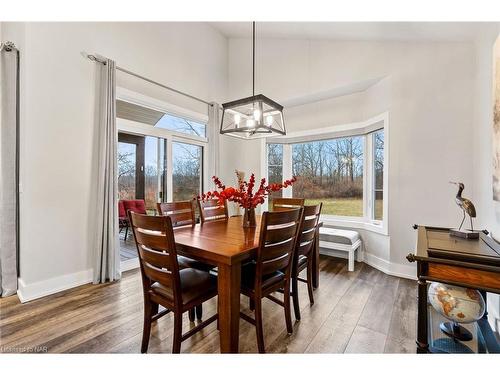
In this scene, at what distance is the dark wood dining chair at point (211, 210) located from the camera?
2752 mm

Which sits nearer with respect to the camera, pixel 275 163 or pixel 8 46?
pixel 8 46

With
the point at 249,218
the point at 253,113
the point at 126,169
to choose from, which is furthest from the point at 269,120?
the point at 126,169

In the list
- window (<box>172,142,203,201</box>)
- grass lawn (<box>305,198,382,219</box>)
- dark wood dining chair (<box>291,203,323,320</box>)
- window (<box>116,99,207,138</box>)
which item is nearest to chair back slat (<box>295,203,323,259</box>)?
dark wood dining chair (<box>291,203,323,320</box>)

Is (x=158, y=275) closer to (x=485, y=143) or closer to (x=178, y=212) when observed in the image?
(x=178, y=212)

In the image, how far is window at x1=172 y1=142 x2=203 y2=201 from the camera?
4.14 m

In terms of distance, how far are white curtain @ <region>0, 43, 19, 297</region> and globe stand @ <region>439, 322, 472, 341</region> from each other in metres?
4.08

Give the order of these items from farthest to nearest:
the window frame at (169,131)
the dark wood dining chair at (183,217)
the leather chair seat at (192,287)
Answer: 1. the window frame at (169,131)
2. the dark wood dining chair at (183,217)
3. the leather chair seat at (192,287)

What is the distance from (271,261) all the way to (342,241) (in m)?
2.17

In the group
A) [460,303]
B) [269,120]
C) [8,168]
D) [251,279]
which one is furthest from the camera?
[8,168]

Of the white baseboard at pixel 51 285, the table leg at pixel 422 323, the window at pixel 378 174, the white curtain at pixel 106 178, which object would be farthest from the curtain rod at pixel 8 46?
the window at pixel 378 174

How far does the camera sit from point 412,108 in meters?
3.06

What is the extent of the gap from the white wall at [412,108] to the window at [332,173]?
49 cm

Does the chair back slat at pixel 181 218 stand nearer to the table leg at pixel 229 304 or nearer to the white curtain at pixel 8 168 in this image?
the table leg at pixel 229 304
